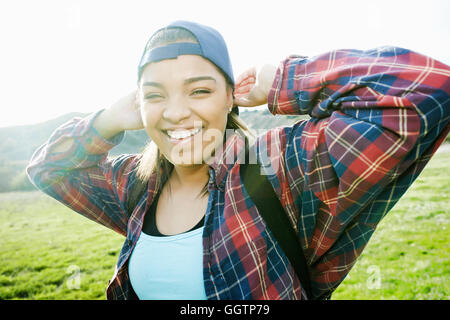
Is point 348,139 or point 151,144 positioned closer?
point 348,139

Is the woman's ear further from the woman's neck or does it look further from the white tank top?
the white tank top

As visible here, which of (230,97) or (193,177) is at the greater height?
(230,97)

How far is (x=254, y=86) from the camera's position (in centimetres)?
179

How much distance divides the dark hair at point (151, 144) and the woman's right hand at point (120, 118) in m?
0.24

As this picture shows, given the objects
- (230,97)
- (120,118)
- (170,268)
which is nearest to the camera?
(170,268)

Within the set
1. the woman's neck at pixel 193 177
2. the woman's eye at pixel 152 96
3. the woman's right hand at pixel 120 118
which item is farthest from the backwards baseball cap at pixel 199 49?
the woman's neck at pixel 193 177

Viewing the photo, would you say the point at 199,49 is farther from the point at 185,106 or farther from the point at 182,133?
the point at 182,133

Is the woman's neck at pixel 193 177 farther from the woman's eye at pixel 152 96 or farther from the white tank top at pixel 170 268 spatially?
the woman's eye at pixel 152 96

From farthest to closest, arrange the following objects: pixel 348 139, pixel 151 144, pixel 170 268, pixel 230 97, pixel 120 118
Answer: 1. pixel 151 144
2. pixel 120 118
3. pixel 230 97
4. pixel 170 268
5. pixel 348 139

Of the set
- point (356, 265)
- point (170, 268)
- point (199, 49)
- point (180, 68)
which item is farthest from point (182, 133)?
point (356, 265)

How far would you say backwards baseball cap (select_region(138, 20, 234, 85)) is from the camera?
1650mm

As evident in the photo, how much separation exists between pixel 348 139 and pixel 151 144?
5.08ft
